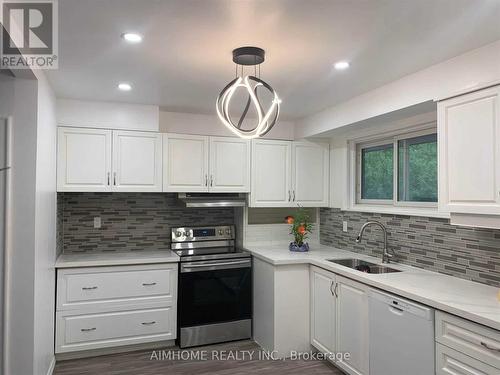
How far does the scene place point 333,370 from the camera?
3.15 m

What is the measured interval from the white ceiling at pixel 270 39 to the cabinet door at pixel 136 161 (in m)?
0.66

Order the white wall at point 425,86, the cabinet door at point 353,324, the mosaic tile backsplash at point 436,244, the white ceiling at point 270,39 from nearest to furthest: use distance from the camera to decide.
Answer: the white ceiling at point 270,39 < the white wall at point 425,86 < the mosaic tile backsplash at point 436,244 < the cabinet door at point 353,324

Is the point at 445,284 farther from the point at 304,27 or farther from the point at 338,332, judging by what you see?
the point at 304,27

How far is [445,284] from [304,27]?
1869 millimetres

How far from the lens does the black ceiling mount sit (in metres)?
2.15

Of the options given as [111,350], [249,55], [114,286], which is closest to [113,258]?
[114,286]

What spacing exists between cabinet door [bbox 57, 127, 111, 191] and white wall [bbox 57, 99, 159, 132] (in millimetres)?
74

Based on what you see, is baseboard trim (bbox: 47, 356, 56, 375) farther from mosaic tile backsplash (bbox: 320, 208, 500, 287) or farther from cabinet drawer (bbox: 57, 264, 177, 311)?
mosaic tile backsplash (bbox: 320, 208, 500, 287)

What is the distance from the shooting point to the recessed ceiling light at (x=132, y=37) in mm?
2003

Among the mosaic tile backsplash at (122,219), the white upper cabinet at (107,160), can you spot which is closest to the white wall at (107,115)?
the white upper cabinet at (107,160)

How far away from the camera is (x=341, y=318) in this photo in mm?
2975

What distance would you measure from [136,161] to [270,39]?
2.04 meters

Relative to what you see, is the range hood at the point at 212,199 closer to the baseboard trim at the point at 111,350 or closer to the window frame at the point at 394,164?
the window frame at the point at 394,164

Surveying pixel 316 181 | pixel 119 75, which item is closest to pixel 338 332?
pixel 316 181
